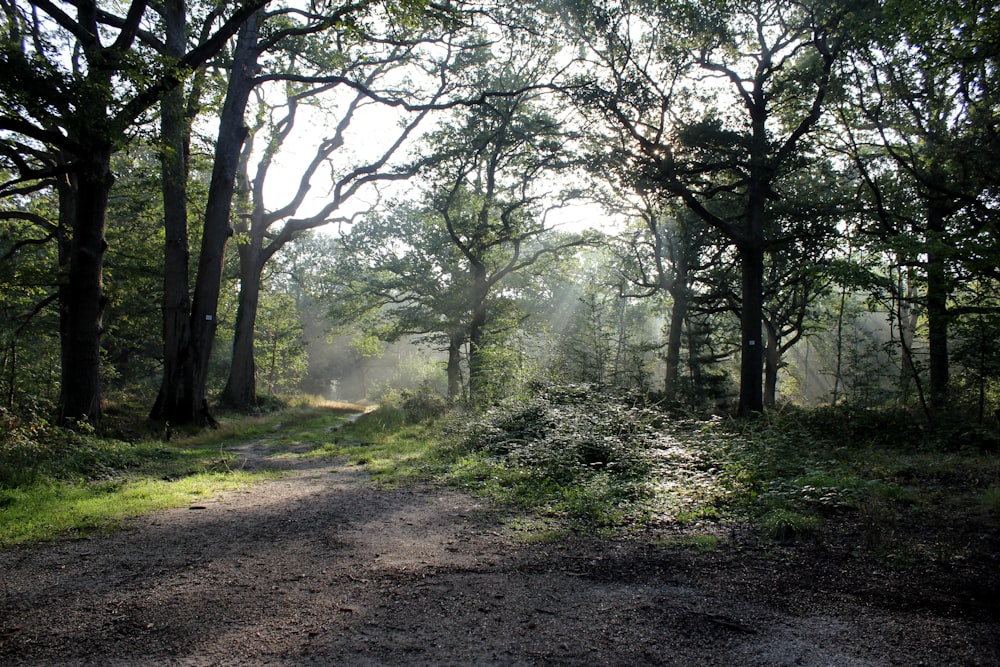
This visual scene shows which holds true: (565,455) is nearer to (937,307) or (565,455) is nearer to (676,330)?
(937,307)

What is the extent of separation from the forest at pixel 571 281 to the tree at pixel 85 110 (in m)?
0.05

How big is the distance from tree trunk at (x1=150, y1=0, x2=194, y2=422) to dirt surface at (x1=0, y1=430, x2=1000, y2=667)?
9.57 metres

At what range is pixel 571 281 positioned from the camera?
2939cm

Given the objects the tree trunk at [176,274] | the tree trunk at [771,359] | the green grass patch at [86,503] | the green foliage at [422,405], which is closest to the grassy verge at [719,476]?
the green grass patch at [86,503]

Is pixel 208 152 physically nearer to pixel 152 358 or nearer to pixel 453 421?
pixel 453 421

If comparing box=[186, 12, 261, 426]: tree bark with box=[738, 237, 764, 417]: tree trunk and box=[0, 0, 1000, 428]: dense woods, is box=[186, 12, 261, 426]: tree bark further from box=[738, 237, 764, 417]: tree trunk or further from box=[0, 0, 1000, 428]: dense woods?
box=[738, 237, 764, 417]: tree trunk

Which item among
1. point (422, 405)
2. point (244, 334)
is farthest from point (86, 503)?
point (244, 334)

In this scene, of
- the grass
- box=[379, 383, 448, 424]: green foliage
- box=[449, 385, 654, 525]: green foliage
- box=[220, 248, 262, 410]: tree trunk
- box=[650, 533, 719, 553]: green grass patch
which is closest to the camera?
box=[650, 533, 719, 553]: green grass patch

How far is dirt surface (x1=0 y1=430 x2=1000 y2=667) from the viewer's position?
2.81 metres

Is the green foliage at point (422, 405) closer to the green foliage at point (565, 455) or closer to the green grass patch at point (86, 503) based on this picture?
the green foliage at point (565, 455)

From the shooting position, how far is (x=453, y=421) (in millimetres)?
→ 12414

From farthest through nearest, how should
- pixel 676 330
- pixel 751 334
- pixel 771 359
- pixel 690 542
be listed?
pixel 771 359 → pixel 676 330 → pixel 751 334 → pixel 690 542

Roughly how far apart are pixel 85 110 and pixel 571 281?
2297 cm

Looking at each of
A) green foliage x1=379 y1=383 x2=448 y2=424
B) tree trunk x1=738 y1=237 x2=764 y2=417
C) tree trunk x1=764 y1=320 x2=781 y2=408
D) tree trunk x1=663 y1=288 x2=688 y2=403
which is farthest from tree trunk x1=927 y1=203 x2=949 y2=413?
green foliage x1=379 y1=383 x2=448 y2=424
